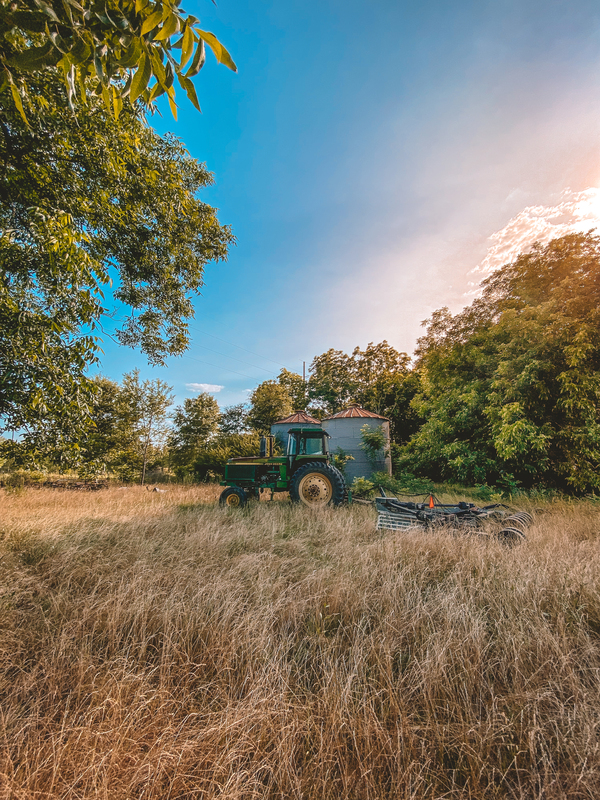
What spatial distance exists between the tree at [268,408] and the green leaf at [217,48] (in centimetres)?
1911

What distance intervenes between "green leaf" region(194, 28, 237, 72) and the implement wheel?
763cm

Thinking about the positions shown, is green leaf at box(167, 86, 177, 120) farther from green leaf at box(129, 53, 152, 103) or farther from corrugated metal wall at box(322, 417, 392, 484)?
corrugated metal wall at box(322, 417, 392, 484)

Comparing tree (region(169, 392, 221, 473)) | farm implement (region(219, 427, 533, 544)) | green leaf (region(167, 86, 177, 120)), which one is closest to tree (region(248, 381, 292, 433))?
tree (region(169, 392, 221, 473))

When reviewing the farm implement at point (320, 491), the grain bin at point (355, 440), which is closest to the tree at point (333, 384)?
the grain bin at point (355, 440)

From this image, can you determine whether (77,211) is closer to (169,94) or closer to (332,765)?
(169,94)

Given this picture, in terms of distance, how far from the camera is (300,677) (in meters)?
1.89

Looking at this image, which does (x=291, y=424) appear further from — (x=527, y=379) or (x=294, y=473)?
(x=527, y=379)

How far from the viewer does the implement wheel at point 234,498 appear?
25.4ft

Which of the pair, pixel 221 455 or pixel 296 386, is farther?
pixel 296 386

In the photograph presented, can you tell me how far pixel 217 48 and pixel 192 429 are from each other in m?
20.9

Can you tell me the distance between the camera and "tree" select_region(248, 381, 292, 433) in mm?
20359

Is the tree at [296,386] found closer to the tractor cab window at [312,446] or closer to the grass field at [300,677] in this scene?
the tractor cab window at [312,446]

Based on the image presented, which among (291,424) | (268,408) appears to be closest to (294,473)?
(291,424)

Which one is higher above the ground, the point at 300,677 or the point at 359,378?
the point at 359,378
